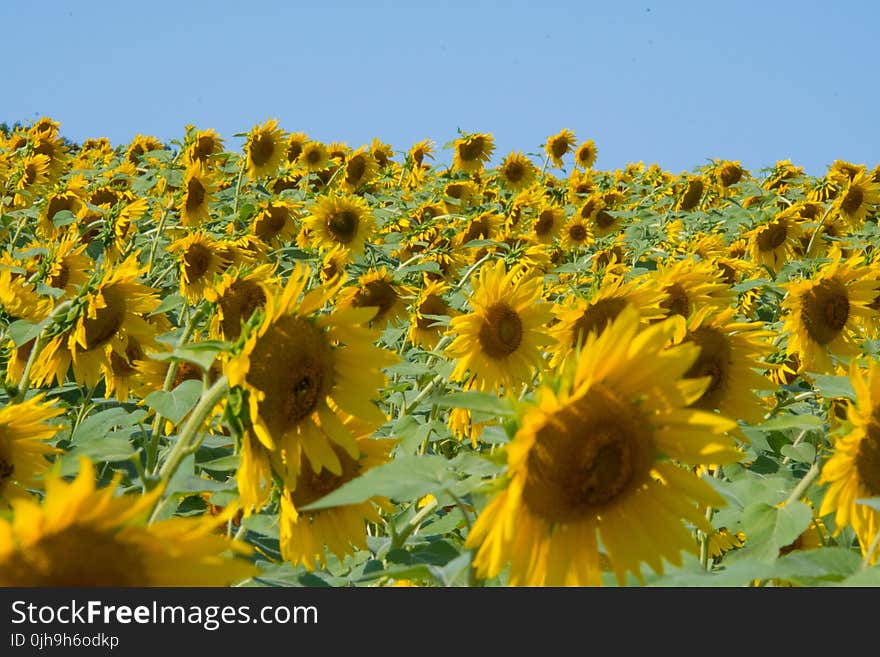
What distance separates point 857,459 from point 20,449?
2061mm

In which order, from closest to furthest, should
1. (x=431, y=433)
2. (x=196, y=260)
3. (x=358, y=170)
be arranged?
(x=431, y=433)
(x=196, y=260)
(x=358, y=170)

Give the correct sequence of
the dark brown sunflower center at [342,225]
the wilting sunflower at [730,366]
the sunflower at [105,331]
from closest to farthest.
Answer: the wilting sunflower at [730,366] → the sunflower at [105,331] → the dark brown sunflower center at [342,225]

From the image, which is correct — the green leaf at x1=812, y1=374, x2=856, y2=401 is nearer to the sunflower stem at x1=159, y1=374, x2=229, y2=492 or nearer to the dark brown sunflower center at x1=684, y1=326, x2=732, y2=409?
the dark brown sunflower center at x1=684, y1=326, x2=732, y2=409

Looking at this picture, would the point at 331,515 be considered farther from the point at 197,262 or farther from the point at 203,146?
the point at 203,146

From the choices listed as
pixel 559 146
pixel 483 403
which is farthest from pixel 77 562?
pixel 559 146

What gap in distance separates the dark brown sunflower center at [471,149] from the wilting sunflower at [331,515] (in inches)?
332

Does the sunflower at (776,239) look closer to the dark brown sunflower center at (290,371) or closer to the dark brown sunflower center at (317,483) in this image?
the dark brown sunflower center at (317,483)

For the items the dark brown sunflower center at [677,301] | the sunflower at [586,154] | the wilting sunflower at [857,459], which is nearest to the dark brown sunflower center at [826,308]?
the dark brown sunflower center at [677,301]

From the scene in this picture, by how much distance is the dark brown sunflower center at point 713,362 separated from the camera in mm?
2830

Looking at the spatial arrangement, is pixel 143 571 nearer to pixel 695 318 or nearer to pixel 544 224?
pixel 695 318

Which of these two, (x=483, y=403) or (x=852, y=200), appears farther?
(x=852, y=200)

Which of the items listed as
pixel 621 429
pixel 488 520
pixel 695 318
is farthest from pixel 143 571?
pixel 695 318

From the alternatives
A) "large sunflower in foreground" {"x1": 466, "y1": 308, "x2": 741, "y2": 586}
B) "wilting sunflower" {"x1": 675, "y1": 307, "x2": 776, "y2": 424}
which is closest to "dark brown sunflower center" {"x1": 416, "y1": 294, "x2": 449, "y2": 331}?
"wilting sunflower" {"x1": 675, "y1": 307, "x2": 776, "y2": 424}

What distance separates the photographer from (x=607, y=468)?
5.02 ft
